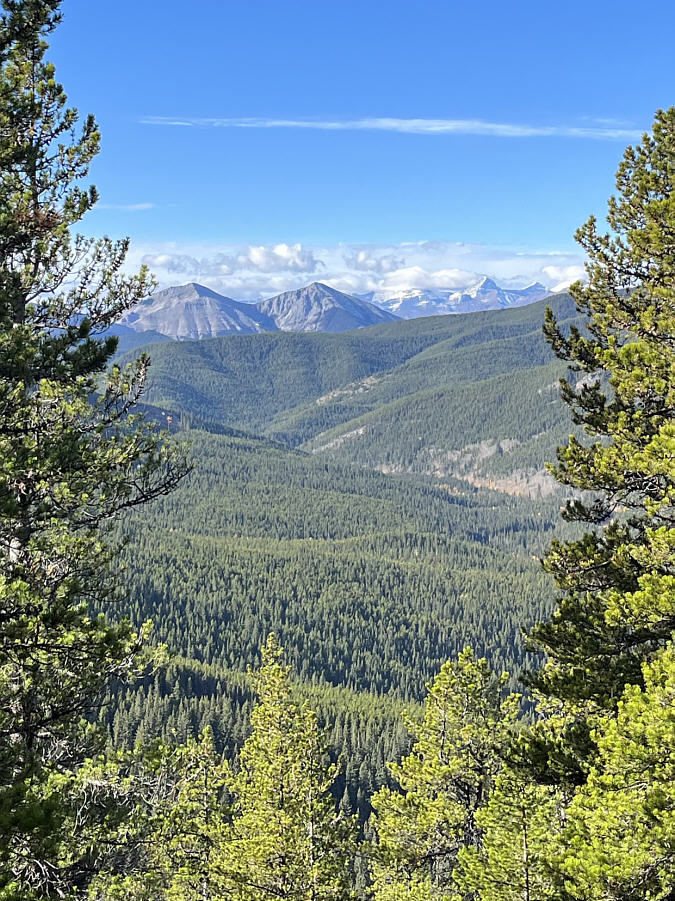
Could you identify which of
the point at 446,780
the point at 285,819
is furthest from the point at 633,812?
the point at 446,780

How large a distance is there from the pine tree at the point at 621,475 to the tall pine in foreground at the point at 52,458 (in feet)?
28.0

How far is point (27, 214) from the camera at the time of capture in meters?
14.2

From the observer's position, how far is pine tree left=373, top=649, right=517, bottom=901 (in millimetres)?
20422

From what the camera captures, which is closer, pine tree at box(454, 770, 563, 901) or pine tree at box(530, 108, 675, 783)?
pine tree at box(530, 108, 675, 783)

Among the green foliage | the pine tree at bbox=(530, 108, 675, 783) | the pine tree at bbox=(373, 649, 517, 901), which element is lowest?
the pine tree at bbox=(373, 649, 517, 901)

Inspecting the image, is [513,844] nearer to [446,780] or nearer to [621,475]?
[446,780]

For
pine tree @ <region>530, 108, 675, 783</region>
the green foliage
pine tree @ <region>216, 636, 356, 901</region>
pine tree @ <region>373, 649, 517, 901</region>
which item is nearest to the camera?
the green foliage

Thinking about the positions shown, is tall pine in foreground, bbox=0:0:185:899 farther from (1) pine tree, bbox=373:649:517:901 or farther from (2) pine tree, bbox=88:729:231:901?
(1) pine tree, bbox=373:649:517:901

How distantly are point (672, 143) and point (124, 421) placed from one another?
13.7 metres

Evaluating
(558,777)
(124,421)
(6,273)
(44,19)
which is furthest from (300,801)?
(44,19)

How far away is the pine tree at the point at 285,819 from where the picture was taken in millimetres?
18297

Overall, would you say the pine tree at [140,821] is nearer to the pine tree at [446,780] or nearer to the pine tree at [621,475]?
the pine tree at [446,780]

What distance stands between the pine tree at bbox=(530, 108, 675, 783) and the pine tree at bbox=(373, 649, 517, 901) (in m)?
8.11

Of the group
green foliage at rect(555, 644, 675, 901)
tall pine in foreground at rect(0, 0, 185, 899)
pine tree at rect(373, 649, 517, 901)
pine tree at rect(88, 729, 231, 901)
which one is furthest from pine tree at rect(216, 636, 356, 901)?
green foliage at rect(555, 644, 675, 901)
